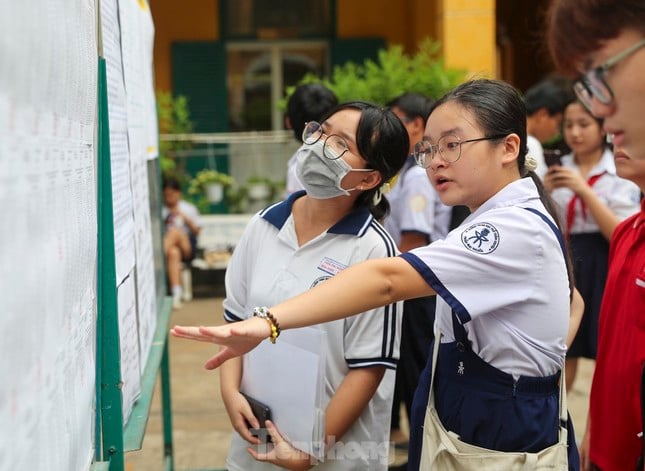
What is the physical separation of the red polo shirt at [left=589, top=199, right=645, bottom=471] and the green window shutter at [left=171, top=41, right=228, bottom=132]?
8659 millimetres

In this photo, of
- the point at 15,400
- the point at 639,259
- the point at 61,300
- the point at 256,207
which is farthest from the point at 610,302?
the point at 256,207

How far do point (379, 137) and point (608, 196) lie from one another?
2021mm

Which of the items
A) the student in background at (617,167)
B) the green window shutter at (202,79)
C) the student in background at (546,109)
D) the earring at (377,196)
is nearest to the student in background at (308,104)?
the student in background at (546,109)

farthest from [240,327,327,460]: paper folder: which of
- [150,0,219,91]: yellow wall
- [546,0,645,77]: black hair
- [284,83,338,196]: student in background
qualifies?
[150,0,219,91]: yellow wall

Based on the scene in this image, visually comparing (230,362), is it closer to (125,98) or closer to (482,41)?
(125,98)

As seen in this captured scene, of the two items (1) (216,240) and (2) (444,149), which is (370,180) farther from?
(1) (216,240)

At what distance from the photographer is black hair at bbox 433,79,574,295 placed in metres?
1.84

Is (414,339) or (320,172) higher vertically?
(320,172)

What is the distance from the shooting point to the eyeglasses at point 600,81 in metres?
1.13

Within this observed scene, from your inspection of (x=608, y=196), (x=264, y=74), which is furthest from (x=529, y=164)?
(x=264, y=74)

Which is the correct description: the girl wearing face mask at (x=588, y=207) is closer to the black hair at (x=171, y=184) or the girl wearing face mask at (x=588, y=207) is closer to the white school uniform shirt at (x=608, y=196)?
the white school uniform shirt at (x=608, y=196)

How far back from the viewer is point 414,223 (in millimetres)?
3613

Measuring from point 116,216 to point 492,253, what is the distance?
76 cm

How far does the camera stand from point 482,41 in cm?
776
